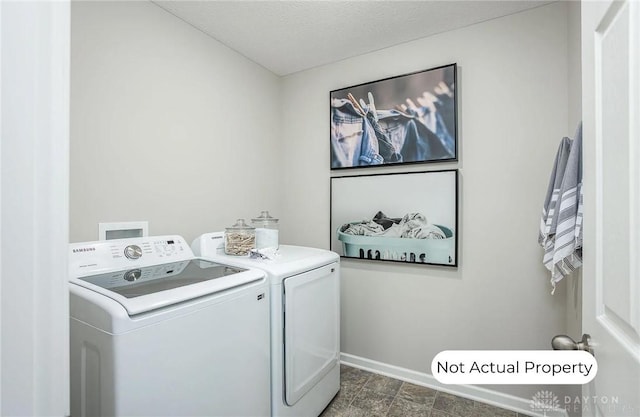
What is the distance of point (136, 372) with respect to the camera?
95 cm

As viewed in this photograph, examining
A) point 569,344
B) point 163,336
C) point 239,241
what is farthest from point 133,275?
point 569,344

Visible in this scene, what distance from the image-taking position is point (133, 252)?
5.07 ft

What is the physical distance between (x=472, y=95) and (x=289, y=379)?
2.06 m

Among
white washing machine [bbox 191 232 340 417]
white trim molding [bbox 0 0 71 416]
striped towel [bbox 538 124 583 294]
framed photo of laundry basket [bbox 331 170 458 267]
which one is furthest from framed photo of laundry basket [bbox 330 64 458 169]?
white trim molding [bbox 0 0 71 416]

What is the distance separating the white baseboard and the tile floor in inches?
1.3

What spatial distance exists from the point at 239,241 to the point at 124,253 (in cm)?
59

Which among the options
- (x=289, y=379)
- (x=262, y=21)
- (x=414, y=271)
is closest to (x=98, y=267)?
(x=289, y=379)

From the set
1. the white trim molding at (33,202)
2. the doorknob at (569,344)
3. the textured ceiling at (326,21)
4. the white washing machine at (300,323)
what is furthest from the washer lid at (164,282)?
the textured ceiling at (326,21)

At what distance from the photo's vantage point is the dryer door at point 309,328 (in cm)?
156

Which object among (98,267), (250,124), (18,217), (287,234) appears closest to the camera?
(18,217)

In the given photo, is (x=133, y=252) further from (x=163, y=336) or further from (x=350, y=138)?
(x=350, y=138)

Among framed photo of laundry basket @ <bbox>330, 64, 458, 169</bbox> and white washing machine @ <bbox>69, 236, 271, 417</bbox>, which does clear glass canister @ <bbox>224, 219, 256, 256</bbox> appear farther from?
framed photo of laundry basket @ <bbox>330, 64, 458, 169</bbox>

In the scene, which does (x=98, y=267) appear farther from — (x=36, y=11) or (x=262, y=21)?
(x=262, y=21)

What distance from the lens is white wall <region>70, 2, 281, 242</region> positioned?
150 cm
